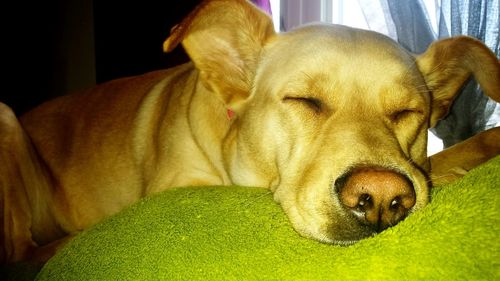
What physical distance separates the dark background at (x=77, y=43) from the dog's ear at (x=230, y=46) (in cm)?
226

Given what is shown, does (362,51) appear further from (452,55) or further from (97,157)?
(97,157)

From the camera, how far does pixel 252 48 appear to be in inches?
73.9

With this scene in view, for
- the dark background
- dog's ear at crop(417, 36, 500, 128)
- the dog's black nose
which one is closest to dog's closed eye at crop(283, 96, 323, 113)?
the dog's black nose

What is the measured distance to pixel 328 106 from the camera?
149 centimetres

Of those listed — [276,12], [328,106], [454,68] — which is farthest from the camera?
[276,12]

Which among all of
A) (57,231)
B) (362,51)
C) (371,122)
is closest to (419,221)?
(371,122)

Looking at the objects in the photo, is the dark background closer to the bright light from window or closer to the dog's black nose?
the bright light from window

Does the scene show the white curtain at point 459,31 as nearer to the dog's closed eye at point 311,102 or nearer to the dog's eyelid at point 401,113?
the dog's eyelid at point 401,113

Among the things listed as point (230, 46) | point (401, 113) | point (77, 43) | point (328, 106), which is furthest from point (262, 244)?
point (77, 43)

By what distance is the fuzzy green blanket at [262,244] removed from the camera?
693 millimetres

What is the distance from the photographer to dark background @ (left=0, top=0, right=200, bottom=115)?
4.29m

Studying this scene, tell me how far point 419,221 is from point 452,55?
1.32m

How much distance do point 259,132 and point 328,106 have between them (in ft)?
0.92

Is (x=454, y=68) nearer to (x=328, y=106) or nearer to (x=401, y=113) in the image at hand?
(x=401, y=113)
